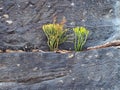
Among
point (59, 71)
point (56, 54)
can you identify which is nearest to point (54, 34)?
point (56, 54)

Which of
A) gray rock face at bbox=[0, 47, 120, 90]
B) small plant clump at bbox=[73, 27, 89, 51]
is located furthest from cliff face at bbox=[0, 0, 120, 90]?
small plant clump at bbox=[73, 27, 89, 51]

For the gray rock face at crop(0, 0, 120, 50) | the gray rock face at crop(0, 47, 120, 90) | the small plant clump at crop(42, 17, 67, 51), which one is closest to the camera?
the gray rock face at crop(0, 47, 120, 90)

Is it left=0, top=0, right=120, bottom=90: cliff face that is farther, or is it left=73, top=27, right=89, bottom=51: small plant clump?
left=73, top=27, right=89, bottom=51: small plant clump

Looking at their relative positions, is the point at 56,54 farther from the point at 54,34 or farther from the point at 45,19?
the point at 45,19

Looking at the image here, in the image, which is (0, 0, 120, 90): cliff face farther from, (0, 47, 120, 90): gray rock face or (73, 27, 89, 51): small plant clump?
(73, 27, 89, 51): small plant clump

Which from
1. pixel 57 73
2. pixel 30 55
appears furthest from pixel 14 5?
pixel 57 73
